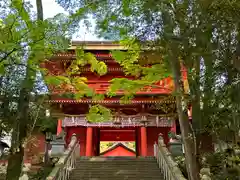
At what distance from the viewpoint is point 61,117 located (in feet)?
45.4

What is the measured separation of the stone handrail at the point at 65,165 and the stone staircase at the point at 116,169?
0.75 feet

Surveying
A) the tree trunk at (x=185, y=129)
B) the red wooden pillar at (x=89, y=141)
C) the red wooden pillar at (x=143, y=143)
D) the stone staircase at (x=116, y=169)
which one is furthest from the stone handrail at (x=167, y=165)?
the red wooden pillar at (x=89, y=141)

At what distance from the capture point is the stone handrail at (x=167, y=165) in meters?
8.12

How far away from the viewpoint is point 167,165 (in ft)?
29.7

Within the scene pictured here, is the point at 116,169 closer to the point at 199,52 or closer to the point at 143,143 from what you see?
the point at 143,143

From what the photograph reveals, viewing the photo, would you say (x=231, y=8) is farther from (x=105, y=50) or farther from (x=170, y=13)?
(x=105, y=50)

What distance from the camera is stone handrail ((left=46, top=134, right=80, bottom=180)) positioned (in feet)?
27.2

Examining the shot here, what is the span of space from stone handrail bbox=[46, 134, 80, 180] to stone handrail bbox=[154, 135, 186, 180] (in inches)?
115

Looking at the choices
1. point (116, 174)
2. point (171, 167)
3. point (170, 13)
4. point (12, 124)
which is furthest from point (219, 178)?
point (12, 124)

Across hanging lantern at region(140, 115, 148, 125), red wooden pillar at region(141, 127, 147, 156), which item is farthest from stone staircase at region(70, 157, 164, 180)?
hanging lantern at region(140, 115, 148, 125)

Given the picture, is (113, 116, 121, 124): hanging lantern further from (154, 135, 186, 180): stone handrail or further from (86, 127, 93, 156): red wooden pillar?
(154, 135, 186, 180): stone handrail

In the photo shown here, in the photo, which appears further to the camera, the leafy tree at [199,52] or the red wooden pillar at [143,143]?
the red wooden pillar at [143,143]

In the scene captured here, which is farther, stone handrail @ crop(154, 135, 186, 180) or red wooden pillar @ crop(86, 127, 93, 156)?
→ red wooden pillar @ crop(86, 127, 93, 156)

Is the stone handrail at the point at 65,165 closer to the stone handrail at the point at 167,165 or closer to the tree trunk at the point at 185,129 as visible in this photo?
the stone handrail at the point at 167,165
